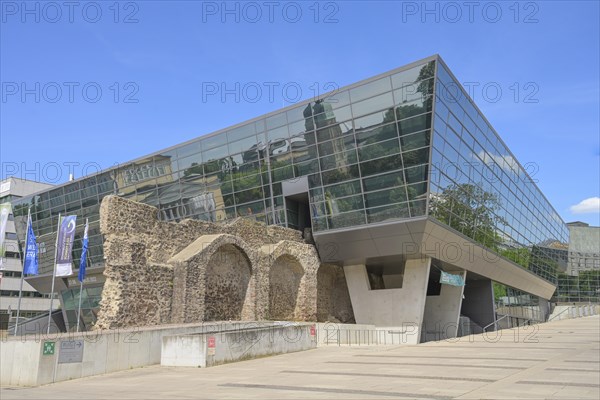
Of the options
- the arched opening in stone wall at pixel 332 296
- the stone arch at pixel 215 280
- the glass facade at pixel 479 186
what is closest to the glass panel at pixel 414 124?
the glass facade at pixel 479 186

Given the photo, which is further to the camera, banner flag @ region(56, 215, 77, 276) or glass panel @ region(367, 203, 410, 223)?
glass panel @ region(367, 203, 410, 223)

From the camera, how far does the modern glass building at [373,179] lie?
26.7 meters

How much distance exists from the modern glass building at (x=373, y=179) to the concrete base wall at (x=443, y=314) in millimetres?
1615

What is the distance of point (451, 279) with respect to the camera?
1222 inches

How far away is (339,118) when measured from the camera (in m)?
29.3

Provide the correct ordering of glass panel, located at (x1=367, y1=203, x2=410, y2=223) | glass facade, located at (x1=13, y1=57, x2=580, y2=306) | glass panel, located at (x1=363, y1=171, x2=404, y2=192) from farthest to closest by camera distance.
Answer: glass panel, located at (x1=363, y1=171, x2=404, y2=192)
glass facade, located at (x1=13, y1=57, x2=580, y2=306)
glass panel, located at (x1=367, y1=203, x2=410, y2=223)

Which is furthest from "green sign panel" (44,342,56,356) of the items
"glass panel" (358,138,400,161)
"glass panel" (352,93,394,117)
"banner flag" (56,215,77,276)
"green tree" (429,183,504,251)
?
"glass panel" (352,93,394,117)

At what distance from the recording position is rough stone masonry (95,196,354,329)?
1898cm

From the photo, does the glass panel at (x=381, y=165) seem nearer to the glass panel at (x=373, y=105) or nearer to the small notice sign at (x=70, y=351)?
the glass panel at (x=373, y=105)

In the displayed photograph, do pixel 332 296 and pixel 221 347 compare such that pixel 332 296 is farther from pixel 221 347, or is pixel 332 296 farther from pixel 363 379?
pixel 363 379

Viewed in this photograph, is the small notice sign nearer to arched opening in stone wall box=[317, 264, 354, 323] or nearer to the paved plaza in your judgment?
the paved plaza

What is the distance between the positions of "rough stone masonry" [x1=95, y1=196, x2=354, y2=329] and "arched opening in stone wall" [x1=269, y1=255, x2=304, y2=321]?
0.05 meters

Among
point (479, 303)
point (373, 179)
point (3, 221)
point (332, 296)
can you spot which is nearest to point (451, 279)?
point (332, 296)

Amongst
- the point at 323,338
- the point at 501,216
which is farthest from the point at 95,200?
the point at 501,216
